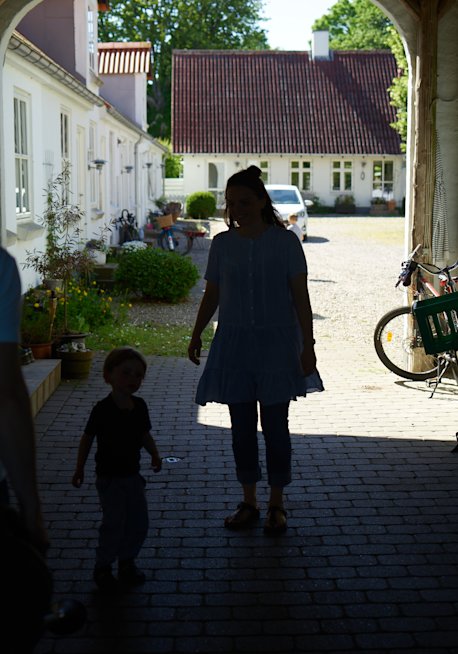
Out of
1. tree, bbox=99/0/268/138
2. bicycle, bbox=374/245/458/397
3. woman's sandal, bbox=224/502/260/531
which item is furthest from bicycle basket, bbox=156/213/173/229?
tree, bbox=99/0/268/138

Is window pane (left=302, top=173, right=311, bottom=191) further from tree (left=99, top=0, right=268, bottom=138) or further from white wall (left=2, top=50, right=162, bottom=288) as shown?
white wall (left=2, top=50, right=162, bottom=288)

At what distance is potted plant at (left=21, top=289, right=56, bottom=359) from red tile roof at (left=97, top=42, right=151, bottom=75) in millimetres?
20428

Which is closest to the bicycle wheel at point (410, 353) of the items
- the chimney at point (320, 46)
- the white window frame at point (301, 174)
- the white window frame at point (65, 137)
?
the white window frame at point (65, 137)

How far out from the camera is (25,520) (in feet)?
8.54

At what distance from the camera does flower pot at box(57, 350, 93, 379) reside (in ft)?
31.4

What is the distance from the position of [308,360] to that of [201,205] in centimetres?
3684

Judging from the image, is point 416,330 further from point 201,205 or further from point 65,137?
point 201,205

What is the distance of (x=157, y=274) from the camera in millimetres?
15766

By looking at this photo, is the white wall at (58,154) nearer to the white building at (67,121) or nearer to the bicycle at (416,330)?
the white building at (67,121)

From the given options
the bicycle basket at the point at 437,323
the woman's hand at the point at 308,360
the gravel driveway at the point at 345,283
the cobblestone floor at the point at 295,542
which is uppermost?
the woman's hand at the point at 308,360

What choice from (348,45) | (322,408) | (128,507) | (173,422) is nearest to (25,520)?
(128,507)

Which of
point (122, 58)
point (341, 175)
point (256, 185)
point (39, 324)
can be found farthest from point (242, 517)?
point (341, 175)

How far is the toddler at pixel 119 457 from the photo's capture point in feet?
14.0

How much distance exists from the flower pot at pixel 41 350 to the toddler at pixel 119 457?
208 inches
